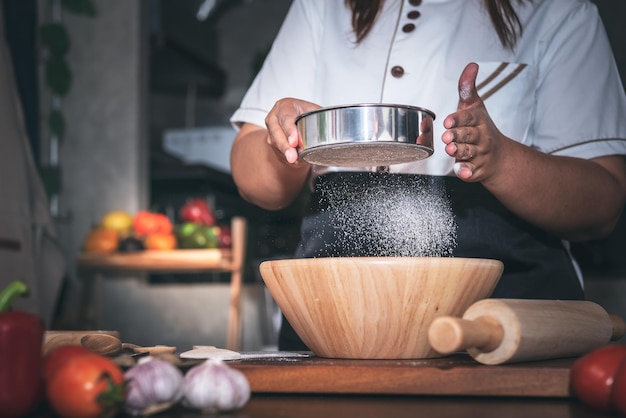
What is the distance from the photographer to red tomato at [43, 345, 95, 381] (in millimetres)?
649

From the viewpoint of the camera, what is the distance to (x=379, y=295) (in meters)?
0.83

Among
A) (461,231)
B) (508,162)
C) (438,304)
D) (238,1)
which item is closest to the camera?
(438,304)

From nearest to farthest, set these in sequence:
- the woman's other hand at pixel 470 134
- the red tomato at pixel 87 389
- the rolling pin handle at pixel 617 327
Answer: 1. the red tomato at pixel 87 389
2. the woman's other hand at pixel 470 134
3. the rolling pin handle at pixel 617 327

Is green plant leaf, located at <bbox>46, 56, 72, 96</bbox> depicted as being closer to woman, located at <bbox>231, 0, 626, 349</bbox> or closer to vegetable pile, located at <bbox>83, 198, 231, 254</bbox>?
vegetable pile, located at <bbox>83, 198, 231, 254</bbox>

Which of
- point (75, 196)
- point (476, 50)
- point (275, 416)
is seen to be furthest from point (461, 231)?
point (75, 196)

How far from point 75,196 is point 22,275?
1.51 meters

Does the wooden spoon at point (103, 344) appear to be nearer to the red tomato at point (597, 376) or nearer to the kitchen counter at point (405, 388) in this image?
the kitchen counter at point (405, 388)

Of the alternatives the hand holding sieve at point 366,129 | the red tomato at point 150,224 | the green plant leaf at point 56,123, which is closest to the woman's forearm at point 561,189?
the hand holding sieve at point 366,129

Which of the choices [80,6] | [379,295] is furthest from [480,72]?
[80,6]

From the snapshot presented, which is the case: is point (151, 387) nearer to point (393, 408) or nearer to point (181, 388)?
point (181, 388)

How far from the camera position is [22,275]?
2.33 metres

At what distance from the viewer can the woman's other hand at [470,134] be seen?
0.84 meters

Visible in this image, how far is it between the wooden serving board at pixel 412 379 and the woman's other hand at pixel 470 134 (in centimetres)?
25

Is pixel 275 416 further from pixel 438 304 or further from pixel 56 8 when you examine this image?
pixel 56 8
